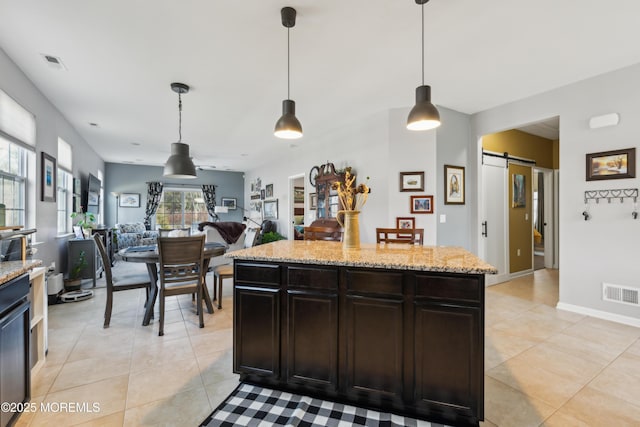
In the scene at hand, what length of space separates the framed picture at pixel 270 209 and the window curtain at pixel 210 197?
236 cm

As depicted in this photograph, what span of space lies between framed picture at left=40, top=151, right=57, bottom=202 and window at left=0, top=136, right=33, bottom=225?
0.81 ft

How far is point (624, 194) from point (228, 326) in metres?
4.35

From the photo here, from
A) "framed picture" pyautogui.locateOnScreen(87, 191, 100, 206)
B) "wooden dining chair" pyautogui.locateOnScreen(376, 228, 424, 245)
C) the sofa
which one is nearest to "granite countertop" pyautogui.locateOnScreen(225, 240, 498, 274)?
"wooden dining chair" pyautogui.locateOnScreen(376, 228, 424, 245)

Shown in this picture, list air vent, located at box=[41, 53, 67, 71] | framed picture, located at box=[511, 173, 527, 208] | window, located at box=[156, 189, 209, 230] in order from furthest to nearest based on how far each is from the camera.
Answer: window, located at box=[156, 189, 209, 230]
framed picture, located at box=[511, 173, 527, 208]
air vent, located at box=[41, 53, 67, 71]

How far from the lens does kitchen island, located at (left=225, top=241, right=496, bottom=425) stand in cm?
155

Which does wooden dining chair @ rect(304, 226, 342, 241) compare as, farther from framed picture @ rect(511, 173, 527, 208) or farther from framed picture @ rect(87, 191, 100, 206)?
framed picture @ rect(87, 191, 100, 206)

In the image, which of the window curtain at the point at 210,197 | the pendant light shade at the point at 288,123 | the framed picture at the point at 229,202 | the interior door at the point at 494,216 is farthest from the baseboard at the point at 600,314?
the window curtain at the point at 210,197

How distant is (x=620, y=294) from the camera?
121 inches

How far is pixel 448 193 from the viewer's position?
13.5ft

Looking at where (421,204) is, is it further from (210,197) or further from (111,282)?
(210,197)

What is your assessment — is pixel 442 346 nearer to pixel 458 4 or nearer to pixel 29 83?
pixel 458 4

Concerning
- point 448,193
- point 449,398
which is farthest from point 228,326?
point 448,193

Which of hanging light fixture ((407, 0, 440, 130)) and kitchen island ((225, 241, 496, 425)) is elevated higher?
hanging light fixture ((407, 0, 440, 130))

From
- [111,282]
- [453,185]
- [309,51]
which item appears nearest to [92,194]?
[111,282]
